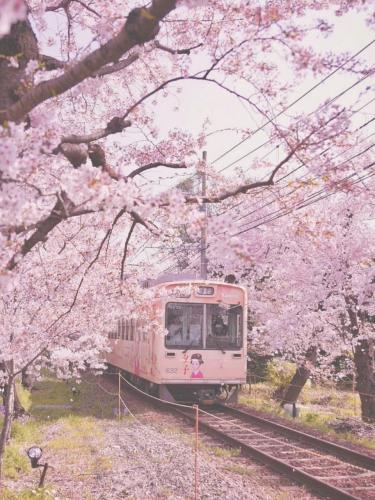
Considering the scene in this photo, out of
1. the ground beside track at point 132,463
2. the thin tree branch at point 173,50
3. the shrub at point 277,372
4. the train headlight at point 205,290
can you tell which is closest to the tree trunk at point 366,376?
the train headlight at point 205,290

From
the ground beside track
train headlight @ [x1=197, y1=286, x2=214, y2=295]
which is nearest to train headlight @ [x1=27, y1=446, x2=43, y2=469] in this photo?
the ground beside track

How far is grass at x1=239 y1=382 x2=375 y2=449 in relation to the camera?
1092 centimetres

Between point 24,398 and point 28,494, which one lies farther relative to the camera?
point 24,398

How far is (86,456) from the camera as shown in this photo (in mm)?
8102

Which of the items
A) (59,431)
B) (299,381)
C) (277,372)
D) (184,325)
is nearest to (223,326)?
(184,325)

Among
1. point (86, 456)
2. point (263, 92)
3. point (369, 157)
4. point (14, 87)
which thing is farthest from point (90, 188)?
point (369, 157)

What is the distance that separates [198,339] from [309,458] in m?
4.87

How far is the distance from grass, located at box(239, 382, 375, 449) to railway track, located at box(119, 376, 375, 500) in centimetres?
A: 94

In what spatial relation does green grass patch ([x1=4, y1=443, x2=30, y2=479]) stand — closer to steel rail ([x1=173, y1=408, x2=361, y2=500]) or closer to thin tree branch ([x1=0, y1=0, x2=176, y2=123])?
steel rail ([x1=173, y1=408, x2=361, y2=500])

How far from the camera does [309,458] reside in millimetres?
8148

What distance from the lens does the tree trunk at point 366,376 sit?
1173 centimetres

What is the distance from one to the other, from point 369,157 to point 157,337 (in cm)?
643

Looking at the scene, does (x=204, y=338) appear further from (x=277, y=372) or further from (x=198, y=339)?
(x=277, y=372)

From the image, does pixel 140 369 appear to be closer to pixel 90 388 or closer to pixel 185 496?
pixel 90 388
